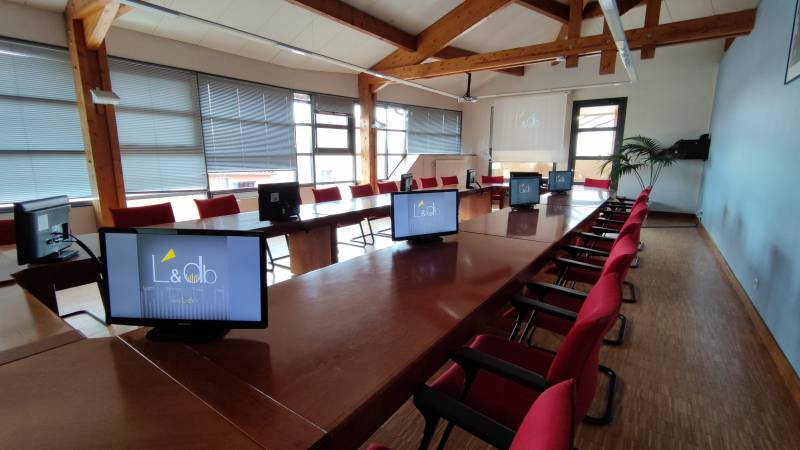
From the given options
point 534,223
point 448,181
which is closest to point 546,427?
point 534,223

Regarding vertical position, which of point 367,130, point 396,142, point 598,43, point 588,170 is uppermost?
point 598,43

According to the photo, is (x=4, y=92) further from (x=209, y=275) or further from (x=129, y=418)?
(x=129, y=418)

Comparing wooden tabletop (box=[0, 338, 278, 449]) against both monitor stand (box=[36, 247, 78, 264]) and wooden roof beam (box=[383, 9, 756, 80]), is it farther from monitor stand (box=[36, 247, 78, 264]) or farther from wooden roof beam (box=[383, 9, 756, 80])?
wooden roof beam (box=[383, 9, 756, 80])

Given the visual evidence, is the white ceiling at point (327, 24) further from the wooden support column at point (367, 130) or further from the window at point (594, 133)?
the window at point (594, 133)

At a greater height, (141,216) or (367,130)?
(367,130)

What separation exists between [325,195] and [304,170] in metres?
2.51

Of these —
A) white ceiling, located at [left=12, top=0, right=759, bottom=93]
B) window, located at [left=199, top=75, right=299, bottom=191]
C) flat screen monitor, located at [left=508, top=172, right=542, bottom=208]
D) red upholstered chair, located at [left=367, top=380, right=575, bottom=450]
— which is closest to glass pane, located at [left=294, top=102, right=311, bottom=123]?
window, located at [left=199, top=75, right=299, bottom=191]

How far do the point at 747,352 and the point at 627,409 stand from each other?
4.08 feet

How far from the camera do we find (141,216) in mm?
3107

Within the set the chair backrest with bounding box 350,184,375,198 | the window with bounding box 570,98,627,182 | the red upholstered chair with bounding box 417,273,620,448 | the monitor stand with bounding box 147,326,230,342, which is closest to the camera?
the red upholstered chair with bounding box 417,273,620,448

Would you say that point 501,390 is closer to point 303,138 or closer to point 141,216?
point 141,216

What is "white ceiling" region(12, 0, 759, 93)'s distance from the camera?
14.6ft

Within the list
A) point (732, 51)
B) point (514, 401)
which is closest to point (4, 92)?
point (514, 401)

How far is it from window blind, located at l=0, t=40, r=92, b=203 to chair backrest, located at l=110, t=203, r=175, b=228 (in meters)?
2.08
